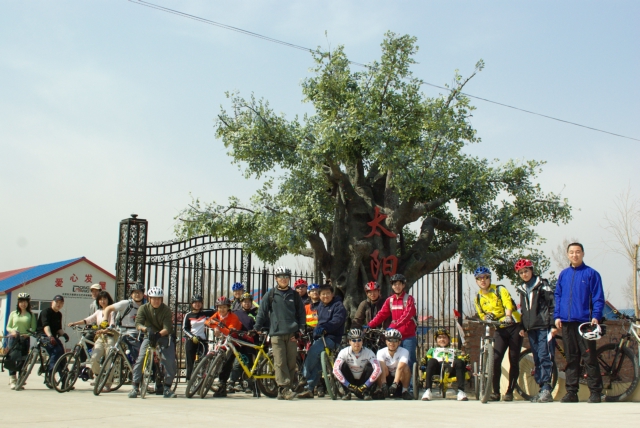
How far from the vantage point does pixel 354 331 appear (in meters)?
8.86

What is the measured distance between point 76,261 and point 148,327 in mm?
27506

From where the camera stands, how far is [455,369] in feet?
30.6

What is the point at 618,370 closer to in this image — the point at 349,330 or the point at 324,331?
the point at 349,330

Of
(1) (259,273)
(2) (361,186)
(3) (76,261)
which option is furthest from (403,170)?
(3) (76,261)

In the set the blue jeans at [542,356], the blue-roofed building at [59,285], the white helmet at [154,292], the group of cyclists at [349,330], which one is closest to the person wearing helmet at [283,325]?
the group of cyclists at [349,330]

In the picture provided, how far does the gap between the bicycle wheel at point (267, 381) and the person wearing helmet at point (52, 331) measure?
3.54 metres

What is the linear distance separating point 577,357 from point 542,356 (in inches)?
16.9

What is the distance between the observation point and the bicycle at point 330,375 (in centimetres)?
870

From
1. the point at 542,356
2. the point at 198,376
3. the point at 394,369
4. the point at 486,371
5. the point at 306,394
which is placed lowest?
the point at 306,394

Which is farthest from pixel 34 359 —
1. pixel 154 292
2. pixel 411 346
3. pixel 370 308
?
pixel 411 346

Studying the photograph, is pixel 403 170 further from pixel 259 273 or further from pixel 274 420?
pixel 274 420

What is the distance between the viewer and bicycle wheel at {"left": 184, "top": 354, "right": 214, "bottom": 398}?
8.78m

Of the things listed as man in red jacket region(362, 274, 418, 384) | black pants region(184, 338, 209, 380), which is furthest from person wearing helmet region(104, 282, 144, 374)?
man in red jacket region(362, 274, 418, 384)

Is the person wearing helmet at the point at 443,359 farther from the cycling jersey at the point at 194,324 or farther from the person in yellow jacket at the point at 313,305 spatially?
the cycling jersey at the point at 194,324
